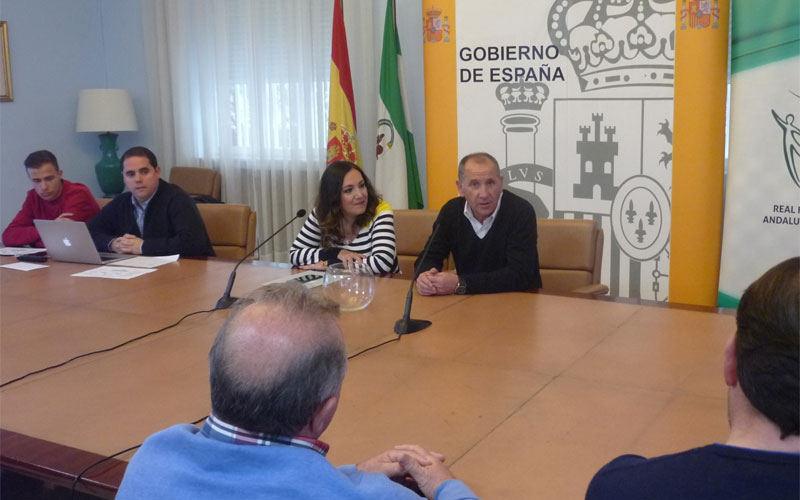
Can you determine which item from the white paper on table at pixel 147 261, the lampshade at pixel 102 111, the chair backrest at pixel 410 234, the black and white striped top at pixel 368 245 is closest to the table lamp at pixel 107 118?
the lampshade at pixel 102 111

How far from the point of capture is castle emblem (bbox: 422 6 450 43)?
4.45 metres

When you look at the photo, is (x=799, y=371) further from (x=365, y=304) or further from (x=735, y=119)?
(x=735, y=119)

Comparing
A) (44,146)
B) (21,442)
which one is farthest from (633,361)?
(44,146)

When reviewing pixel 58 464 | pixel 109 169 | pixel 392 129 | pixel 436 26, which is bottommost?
pixel 58 464

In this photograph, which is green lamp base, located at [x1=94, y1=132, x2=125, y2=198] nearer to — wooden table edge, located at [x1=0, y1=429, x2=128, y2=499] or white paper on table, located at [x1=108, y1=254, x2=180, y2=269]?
white paper on table, located at [x1=108, y1=254, x2=180, y2=269]

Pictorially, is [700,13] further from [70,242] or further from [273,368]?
[273,368]

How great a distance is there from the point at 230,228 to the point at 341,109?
159 cm

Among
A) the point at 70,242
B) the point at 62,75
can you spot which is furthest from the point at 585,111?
the point at 62,75

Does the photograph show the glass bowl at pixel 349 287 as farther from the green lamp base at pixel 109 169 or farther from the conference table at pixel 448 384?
the green lamp base at pixel 109 169

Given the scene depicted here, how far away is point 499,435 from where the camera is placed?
1.49 meters

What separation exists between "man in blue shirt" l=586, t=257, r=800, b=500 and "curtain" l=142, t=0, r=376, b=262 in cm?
453

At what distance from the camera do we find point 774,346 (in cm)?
88

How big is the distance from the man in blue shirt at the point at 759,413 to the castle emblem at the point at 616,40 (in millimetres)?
3283

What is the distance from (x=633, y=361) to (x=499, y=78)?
2.75m
